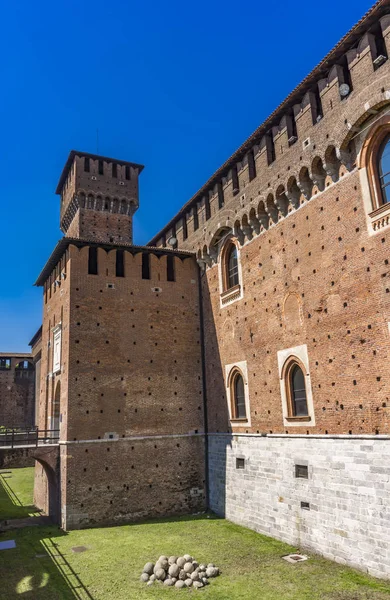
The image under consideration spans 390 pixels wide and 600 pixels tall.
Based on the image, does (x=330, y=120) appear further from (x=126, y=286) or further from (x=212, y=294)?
(x=126, y=286)

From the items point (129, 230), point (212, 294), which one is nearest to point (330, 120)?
point (212, 294)

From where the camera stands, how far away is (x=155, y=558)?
44.1ft

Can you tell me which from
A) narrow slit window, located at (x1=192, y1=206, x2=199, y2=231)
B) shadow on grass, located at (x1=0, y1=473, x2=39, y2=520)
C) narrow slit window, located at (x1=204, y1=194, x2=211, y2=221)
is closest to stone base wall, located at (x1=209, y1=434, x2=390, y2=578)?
shadow on grass, located at (x1=0, y1=473, x2=39, y2=520)

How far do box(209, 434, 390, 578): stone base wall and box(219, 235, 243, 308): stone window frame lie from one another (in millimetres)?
5501

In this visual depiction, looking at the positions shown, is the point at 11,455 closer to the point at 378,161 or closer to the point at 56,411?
the point at 56,411

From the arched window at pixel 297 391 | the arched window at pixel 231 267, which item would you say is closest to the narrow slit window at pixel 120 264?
the arched window at pixel 231 267

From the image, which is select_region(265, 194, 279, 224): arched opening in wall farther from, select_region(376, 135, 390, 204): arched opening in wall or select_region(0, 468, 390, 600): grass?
select_region(0, 468, 390, 600): grass

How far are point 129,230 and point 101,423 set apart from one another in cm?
1482

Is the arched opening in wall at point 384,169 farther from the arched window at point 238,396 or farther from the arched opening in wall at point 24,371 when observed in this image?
the arched opening in wall at point 24,371

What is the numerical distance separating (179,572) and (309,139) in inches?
514

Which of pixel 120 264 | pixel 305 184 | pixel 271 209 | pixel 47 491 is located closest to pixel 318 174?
pixel 305 184

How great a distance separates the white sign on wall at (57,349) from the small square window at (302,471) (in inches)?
440

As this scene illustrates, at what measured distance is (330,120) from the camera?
13.9 metres

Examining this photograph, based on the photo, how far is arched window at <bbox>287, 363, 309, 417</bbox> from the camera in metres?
14.8
